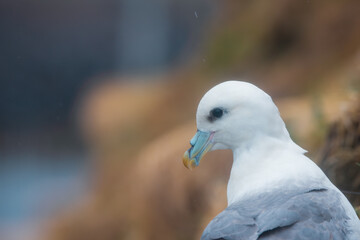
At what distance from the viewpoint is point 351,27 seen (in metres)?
6.32

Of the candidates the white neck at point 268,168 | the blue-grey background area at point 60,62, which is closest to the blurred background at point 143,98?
the blue-grey background area at point 60,62

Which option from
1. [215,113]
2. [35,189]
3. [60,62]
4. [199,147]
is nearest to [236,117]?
[215,113]

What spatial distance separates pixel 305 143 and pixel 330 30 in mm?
2297

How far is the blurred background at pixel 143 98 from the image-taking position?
516cm

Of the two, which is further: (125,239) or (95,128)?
(95,128)

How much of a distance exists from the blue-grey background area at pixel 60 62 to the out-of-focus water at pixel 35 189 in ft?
0.06

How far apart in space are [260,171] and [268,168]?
36 millimetres

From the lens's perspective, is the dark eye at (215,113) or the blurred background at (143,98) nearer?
the dark eye at (215,113)

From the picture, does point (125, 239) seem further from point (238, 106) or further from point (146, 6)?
point (146, 6)

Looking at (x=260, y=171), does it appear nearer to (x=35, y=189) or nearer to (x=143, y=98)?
(x=143, y=98)

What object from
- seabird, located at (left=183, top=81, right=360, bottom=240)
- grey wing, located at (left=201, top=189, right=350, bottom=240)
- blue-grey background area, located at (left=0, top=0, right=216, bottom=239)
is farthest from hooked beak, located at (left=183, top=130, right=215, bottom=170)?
blue-grey background area, located at (left=0, top=0, right=216, bottom=239)

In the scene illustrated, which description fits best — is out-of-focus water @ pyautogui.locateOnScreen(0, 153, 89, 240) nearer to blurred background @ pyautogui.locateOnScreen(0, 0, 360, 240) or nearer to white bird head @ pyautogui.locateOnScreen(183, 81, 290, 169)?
blurred background @ pyautogui.locateOnScreen(0, 0, 360, 240)

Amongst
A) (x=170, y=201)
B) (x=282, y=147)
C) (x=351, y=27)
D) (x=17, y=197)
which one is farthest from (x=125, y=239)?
(x=17, y=197)

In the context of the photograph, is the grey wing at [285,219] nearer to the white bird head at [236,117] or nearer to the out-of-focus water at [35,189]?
the white bird head at [236,117]
